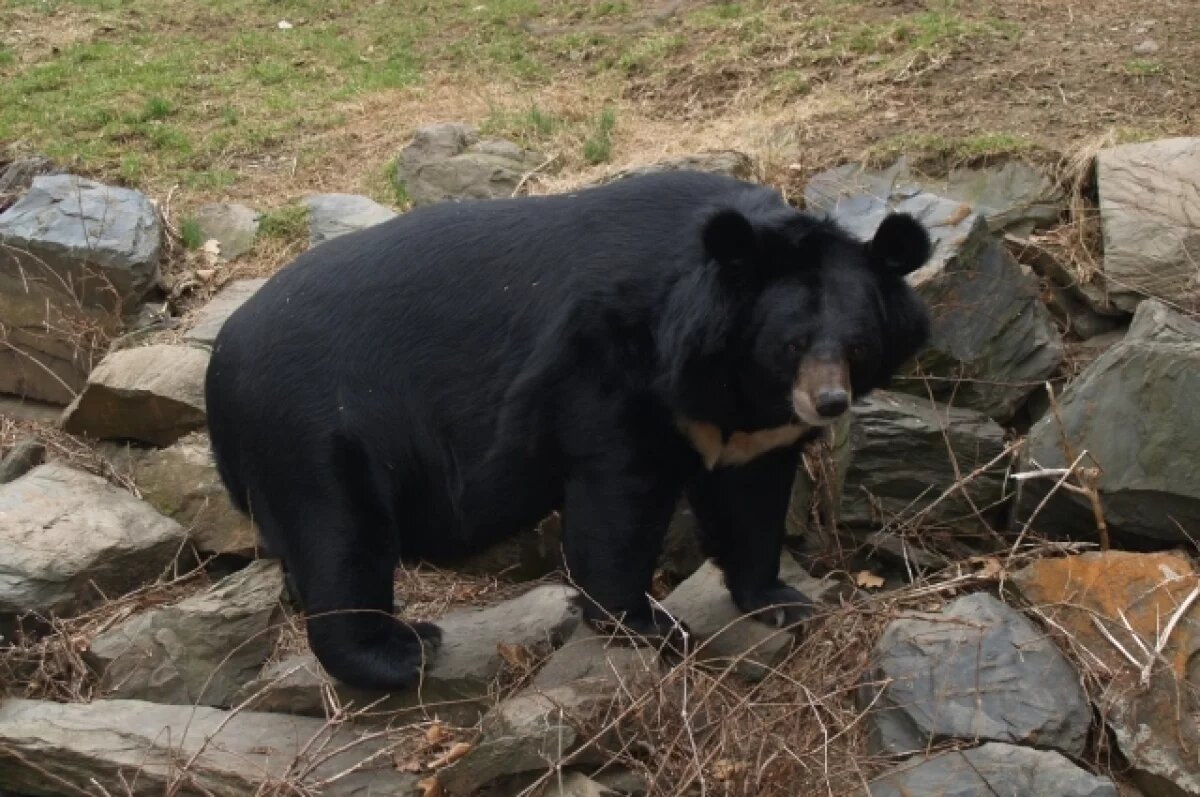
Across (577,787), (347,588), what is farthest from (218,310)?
(577,787)

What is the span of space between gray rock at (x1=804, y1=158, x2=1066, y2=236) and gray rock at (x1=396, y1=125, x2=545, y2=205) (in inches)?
75.7

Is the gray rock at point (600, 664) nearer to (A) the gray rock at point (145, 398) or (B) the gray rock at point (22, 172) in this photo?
(A) the gray rock at point (145, 398)

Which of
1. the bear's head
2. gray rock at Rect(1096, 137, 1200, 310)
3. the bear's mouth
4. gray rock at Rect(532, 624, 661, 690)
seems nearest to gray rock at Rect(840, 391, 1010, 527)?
gray rock at Rect(1096, 137, 1200, 310)

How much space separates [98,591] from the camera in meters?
5.87

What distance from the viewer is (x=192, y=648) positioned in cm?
549

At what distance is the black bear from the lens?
4.27m

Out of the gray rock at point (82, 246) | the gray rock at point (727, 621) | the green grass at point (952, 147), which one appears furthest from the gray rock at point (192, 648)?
the green grass at point (952, 147)

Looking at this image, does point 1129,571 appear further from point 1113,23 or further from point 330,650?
point 1113,23

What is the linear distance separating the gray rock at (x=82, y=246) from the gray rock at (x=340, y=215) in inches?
33.6

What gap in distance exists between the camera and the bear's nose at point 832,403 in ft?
13.5

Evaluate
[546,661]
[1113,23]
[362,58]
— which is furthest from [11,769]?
[362,58]

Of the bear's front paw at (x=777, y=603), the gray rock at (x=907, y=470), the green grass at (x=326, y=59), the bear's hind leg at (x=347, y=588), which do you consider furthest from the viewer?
the green grass at (x=326, y=59)

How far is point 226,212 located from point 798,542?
4.66 metres

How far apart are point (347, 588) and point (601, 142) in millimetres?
5044
